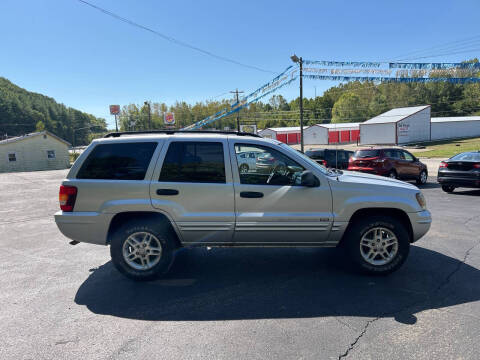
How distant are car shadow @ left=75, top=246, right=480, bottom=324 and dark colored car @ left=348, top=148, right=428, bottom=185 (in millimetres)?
8366

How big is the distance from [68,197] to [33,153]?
44.8 m

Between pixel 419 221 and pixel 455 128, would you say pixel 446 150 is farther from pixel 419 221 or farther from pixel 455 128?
pixel 419 221

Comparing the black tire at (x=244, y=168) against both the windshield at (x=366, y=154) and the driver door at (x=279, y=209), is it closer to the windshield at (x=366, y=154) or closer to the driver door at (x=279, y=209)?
the driver door at (x=279, y=209)

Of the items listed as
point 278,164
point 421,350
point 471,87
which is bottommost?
point 421,350

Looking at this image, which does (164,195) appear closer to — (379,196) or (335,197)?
(335,197)

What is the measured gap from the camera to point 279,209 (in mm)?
4016

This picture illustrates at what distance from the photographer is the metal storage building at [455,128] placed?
4812cm

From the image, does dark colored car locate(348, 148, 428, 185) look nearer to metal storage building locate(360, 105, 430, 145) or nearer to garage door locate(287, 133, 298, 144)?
metal storage building locate(360, 105, 430, 145)

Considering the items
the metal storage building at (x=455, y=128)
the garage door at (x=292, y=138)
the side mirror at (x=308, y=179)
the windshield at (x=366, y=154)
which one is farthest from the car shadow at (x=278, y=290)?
the garage door at (x=292, y=138)

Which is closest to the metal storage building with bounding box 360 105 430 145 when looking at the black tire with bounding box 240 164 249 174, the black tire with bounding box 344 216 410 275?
the black tire with bounding box 344 216 410 275

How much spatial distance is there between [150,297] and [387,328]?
2.59 metres

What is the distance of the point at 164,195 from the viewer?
13.1 ft

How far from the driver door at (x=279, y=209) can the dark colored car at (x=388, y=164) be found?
9650mm

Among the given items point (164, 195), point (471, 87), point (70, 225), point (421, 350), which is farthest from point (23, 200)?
point (471, 87)
